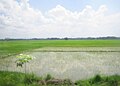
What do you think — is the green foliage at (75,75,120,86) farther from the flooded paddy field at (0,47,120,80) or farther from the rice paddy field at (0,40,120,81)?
the flooded paddy field at (0,47,120,80)

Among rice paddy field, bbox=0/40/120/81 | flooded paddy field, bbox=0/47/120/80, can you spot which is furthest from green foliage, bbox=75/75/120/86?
flooded paddy field, bbox=0/47/120/80

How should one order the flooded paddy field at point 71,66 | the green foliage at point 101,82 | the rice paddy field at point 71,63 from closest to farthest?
the green foliage at point 101,82 → the flooded paddy field at point 71,66 → the rice paddy field at point 71,63

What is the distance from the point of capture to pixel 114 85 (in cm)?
609

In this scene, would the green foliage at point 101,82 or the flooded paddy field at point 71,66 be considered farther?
the flooded paddy field at point 71,66

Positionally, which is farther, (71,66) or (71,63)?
(71,63)

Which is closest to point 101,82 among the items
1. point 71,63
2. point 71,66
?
point 71,66

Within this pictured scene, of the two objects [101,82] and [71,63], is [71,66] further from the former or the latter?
[101,82]

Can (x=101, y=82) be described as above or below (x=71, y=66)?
above

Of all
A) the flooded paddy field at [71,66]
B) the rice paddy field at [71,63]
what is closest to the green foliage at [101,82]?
the rice paddy field at [71,63]

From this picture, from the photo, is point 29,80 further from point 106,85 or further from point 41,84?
point 106,85

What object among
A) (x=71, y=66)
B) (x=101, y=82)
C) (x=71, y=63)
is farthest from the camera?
(x=71, y=63)

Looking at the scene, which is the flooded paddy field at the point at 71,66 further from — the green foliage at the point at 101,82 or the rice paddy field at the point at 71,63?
the green foliage at the point at 101,82

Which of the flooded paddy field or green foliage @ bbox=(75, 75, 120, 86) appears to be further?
the flooded paddy field

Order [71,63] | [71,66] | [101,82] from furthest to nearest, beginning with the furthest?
[71,63] < [71,66] < [101,82]
